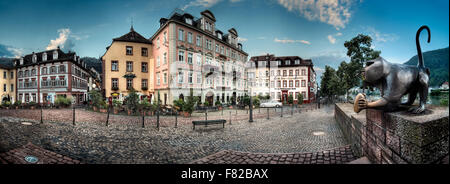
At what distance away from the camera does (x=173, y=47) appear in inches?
122

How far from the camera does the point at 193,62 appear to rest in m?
3.14

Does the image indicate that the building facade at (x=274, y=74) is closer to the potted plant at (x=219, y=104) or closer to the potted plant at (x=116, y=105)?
the potted plant at (x=219, y=104)

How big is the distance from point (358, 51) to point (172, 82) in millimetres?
3132

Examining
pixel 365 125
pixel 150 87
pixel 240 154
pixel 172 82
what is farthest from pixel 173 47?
pixel 365 125

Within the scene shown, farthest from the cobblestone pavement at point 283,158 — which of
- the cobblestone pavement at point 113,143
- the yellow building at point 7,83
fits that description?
the yellow building at point 7,83

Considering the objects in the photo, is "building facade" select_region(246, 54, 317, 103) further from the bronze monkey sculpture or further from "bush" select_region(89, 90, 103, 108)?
"bush" select_region(89, 90, 103, 108)

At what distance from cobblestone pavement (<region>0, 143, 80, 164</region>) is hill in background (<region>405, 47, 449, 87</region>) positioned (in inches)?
115

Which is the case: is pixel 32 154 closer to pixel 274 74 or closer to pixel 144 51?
pixel 144 51

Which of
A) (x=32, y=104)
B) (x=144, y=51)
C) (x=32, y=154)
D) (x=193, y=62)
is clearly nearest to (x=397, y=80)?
(x=193, y=62)

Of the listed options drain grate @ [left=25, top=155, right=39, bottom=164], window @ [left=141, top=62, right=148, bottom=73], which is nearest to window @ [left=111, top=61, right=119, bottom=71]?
window @ [left=141, top=62, right=148, bottom=73]

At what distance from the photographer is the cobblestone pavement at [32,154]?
114cm

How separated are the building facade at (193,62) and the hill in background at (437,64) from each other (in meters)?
2.27

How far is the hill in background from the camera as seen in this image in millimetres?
931
